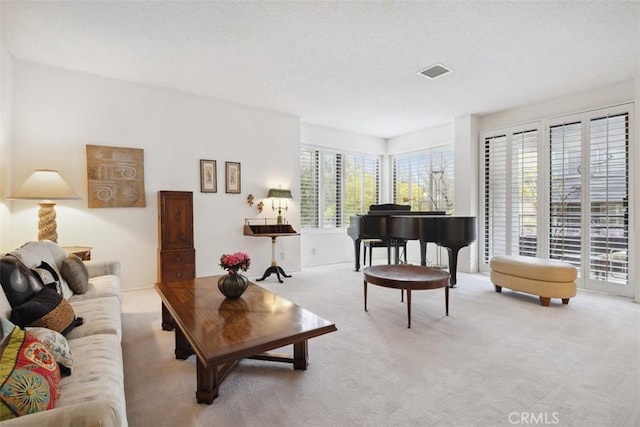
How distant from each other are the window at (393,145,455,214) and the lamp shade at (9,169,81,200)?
225 inches

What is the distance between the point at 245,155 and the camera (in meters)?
5.11

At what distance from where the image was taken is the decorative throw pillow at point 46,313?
5.20 feet

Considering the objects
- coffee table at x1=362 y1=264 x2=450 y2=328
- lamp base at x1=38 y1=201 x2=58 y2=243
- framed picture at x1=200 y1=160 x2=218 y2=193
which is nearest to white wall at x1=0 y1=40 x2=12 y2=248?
lamp base at x1=38 y1=201 x2=58 y2=243

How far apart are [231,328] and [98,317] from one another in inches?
37.4

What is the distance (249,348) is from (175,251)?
10.3ft

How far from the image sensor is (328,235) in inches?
254

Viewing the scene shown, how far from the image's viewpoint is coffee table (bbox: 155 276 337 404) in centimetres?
158

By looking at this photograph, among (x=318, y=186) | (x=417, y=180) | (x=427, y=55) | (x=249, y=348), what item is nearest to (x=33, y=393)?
(x=249, y=348)

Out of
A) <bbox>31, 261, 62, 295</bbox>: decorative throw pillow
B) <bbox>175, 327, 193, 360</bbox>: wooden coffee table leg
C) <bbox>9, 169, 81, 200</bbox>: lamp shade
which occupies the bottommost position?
<bbox>175, 327, 193, 360</bbox>: wooden coffee table leg

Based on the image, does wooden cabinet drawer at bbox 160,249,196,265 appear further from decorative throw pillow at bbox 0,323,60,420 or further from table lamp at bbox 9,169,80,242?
decorative throw pillow at bbox 0,323,60,420

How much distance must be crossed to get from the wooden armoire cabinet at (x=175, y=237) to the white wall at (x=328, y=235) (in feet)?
7.30

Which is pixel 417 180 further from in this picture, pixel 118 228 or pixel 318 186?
pixel 118 228

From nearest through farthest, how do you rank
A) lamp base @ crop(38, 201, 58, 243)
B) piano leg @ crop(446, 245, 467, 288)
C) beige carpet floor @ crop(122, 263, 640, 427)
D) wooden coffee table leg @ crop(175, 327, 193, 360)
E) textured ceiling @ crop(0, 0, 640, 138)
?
1. beige carpet floor @ crop(122, 263, 640, 427)
2. wooden coffee table leg @ crop(175, 327, 193, 360)
3. textured ceiling @ crop(0, 0, 640, 138)
4. lamp base @ crop(38, 201, 58, 243)
5. piano leg @ crop(446, 245, 467, 288)

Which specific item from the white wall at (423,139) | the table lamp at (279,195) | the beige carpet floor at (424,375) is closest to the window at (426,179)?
the white wall at (423,139)
